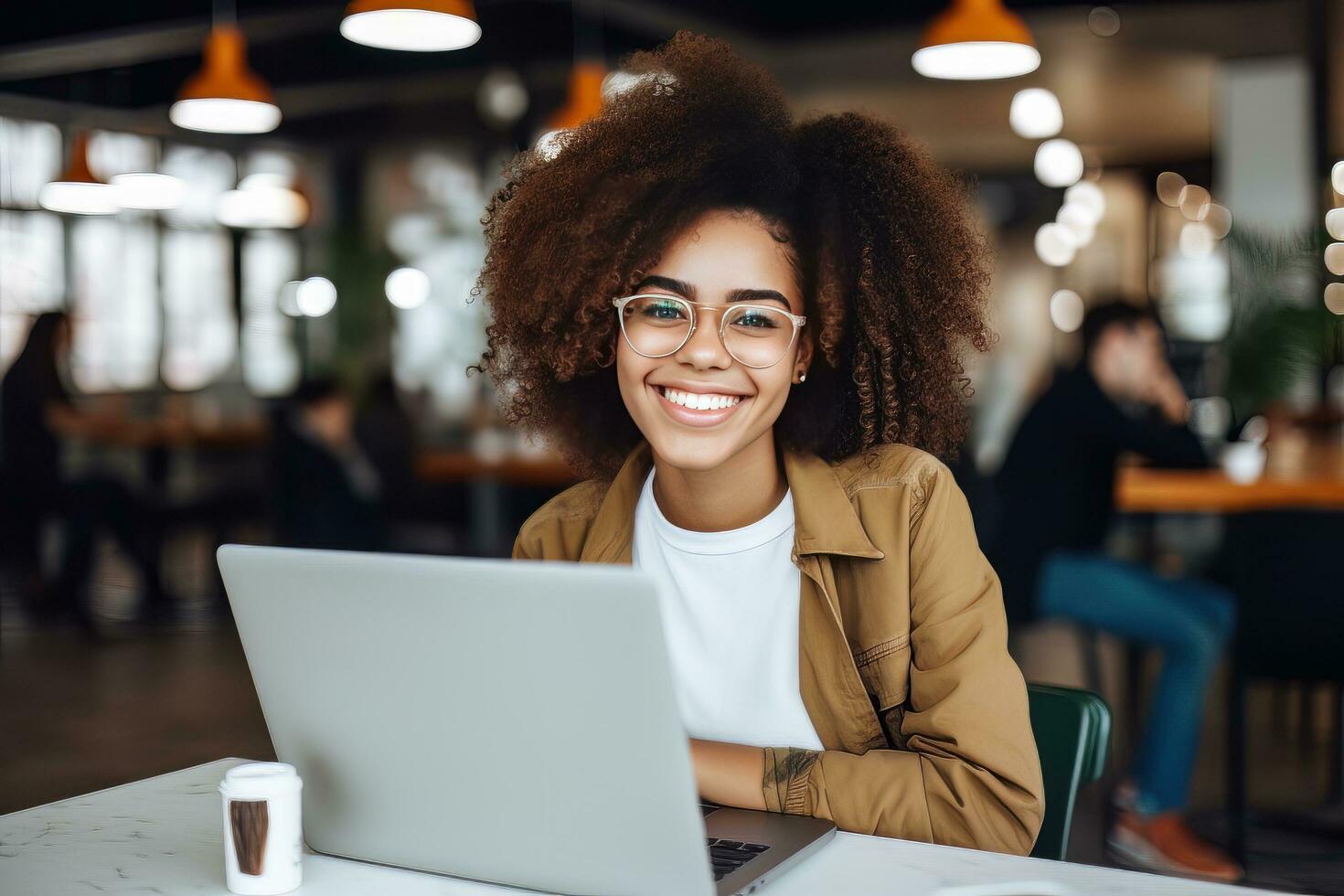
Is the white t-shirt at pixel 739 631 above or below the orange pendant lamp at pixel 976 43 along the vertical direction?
below

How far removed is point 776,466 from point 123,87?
9.17 m

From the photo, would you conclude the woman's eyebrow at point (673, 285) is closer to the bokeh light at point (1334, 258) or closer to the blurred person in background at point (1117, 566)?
the blurred person in background at point (1117, 566)

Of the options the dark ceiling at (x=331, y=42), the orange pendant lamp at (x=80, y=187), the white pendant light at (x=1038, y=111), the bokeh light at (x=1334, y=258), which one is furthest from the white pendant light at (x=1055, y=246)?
the orange pendant lamp at (x=80, y=187)

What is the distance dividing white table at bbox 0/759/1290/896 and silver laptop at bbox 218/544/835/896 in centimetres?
2

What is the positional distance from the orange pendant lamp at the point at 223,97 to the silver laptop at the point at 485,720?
3588 millimetres

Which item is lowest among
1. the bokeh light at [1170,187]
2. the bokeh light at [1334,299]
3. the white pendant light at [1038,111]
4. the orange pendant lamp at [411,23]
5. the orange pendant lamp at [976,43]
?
the bokeh light at [1334,299]

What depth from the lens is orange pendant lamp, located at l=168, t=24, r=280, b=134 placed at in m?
4.27

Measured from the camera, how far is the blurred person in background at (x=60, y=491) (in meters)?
6.69

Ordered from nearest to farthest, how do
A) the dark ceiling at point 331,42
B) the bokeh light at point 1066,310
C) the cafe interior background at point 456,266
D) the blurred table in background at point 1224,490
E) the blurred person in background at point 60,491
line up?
1. the blurred table in background at point 1224,490
2. the cafe interior background at point 456,266
3. the blurred person in background at point 60,491
4. the dark ceiling at point 331,42
5. the bokeh light at point 1066,310

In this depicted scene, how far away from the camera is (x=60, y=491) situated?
684 cm

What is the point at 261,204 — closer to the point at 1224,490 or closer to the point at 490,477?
the point at 490,477

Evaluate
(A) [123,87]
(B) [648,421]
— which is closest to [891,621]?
(B) [648,421]

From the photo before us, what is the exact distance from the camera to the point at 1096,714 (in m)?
1.46

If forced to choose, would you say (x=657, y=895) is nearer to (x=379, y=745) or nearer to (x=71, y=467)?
(x=379, y=745)
